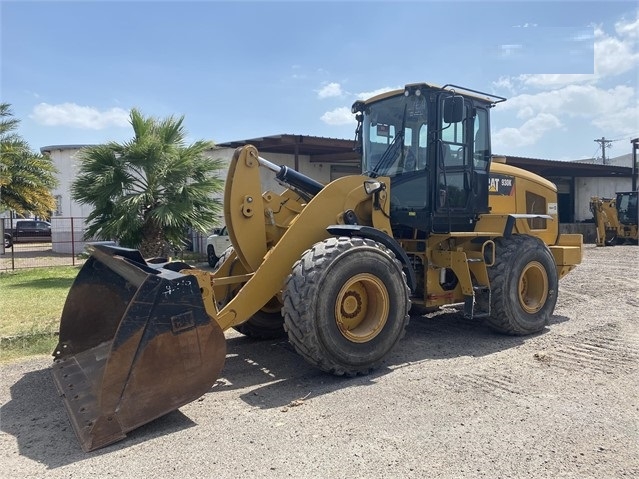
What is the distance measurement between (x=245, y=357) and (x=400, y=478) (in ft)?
9.95

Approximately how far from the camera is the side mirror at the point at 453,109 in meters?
6.04

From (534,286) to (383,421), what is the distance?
4.13 meters

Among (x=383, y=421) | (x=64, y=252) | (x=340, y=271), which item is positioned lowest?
(x=383, y=421)

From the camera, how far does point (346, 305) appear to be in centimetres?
530

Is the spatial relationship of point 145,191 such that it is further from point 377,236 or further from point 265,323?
point 377,236

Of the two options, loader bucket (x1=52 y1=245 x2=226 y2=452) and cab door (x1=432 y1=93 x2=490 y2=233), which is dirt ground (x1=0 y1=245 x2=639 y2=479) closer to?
loader bucket (x1=52 y1=245 x2=226 y2=452)

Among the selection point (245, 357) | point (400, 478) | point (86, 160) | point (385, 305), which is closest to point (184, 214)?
point (86, 160)

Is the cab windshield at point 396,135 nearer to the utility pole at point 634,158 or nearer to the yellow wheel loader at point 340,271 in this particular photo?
the yellow wheel loader at point 340,271

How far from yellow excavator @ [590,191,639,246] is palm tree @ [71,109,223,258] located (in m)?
21.1

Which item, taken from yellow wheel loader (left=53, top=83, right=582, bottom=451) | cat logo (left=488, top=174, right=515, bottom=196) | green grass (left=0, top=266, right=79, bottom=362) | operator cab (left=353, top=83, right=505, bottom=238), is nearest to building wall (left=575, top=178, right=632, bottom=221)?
yellow wheel loader (left=53, top=83, right=582, bottom=451)

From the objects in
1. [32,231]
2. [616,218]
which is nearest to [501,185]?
[616,218]

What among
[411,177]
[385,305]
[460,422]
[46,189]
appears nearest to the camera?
[460,422]

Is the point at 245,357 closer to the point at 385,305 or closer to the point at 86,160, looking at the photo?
the point at 385,305

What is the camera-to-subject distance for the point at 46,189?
51.2ft
